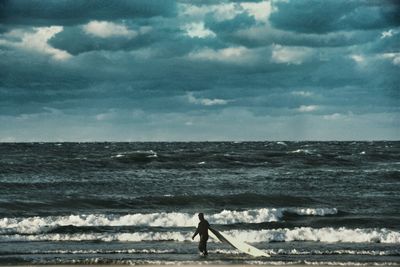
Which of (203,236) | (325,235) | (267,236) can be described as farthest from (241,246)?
(325,235)

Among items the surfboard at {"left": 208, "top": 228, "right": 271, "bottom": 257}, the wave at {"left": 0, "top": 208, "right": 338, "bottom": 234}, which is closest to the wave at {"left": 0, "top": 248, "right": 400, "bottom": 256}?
the surfboard at {"left": 208, "top": 228, "right": 271, "bottom": 257}

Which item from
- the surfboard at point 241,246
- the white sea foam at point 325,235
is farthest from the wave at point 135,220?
the surfboard at point 241,246

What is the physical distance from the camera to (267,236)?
2355cm

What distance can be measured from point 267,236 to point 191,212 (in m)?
7.34

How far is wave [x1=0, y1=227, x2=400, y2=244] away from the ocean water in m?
0.04

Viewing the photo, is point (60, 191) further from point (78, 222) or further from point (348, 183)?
point (348, 183)

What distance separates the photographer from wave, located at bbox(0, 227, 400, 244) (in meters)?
23.2

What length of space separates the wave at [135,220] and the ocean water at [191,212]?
0.04m

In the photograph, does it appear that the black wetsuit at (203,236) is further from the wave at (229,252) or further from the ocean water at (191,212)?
the wave at (229,252)

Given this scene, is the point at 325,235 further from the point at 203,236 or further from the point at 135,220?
the point at 135,220

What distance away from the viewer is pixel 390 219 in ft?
90.8

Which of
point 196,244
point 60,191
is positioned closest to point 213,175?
point 60,191

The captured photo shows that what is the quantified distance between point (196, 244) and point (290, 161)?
3830 centimetres

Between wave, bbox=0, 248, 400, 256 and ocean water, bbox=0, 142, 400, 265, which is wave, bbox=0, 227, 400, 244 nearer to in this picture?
ocean water, bbox=0, 142, 400, 265
